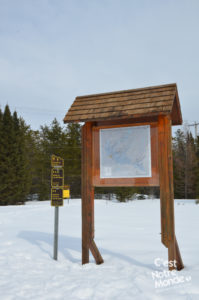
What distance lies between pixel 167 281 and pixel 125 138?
2.69 meters

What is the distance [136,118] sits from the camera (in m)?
5.75

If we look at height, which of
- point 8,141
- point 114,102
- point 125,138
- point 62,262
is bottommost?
point 62,262

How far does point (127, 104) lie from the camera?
568cm

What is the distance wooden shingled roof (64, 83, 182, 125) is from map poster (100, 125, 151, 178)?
387mm

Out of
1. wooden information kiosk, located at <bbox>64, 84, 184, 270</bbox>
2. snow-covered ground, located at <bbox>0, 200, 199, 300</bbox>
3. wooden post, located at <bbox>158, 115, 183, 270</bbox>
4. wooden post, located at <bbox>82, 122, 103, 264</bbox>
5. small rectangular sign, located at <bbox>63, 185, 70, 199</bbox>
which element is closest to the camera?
snow-covered ground, located at <bbox>0, 200, 199, 300</bbox>

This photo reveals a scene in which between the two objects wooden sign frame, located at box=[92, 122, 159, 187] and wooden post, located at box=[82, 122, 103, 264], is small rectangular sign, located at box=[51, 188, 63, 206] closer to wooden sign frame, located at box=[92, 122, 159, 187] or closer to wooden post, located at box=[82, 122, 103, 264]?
wooden post, located at box=[82, 122, 103, 264]

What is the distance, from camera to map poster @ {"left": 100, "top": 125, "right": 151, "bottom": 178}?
Answer: 18.1ft

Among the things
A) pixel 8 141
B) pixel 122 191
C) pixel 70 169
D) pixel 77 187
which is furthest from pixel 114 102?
pixel 77 187

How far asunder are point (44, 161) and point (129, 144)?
92.0 ft

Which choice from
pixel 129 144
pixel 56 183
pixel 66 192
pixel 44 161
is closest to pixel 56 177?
pixel 56 183

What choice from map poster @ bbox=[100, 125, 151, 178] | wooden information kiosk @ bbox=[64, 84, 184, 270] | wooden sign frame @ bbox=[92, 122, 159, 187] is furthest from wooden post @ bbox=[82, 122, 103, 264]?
map poster @ bbox=[100, 125, 151, 178]

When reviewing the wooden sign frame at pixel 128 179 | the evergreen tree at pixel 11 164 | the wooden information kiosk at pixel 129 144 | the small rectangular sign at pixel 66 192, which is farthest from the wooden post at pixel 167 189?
the evergreen tree at pixel 11 164

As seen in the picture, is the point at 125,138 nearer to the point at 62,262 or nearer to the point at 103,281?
the point at 103,281

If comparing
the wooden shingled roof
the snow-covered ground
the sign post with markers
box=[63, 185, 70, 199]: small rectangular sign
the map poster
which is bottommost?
the snow-covered ground
